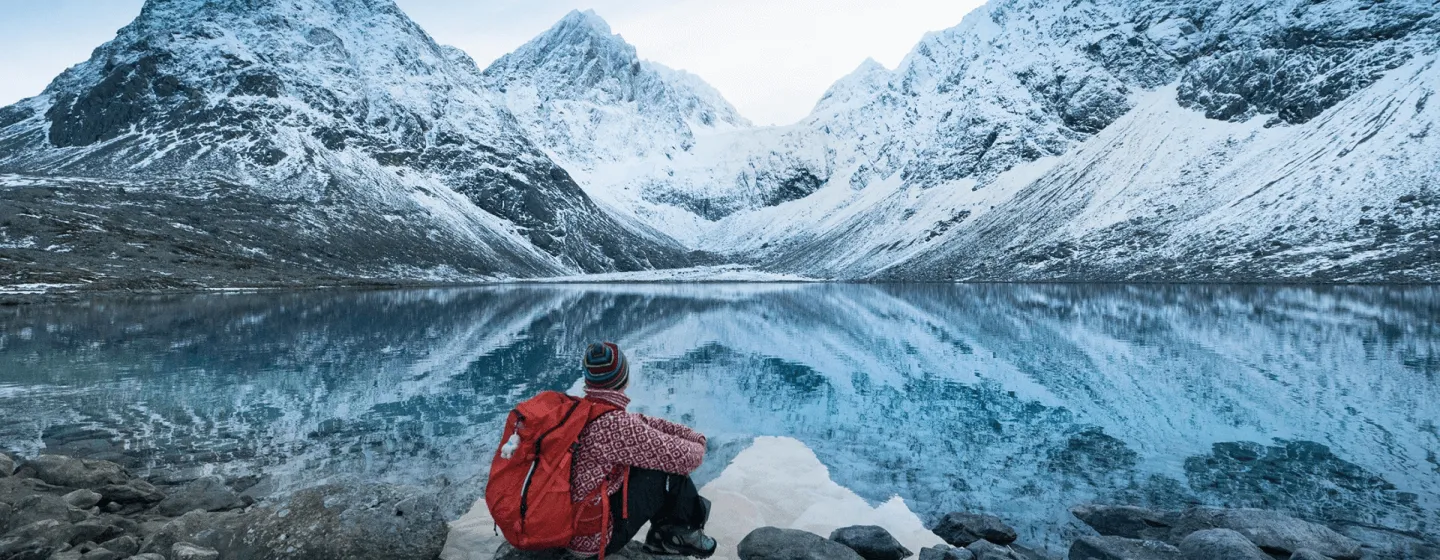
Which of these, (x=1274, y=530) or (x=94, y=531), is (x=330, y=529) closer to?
(x=94, y=531)

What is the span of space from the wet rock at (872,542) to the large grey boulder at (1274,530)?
14.2 ft

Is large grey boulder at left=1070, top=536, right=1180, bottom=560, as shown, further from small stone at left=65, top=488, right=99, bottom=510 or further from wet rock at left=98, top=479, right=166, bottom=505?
wet rock at left=98, top=479, right=166, bottom=505

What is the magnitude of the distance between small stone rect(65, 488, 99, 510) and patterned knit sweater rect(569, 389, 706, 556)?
7.65 m

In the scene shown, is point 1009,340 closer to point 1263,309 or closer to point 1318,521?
point 1318,521

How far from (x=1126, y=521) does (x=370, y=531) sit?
10.3m

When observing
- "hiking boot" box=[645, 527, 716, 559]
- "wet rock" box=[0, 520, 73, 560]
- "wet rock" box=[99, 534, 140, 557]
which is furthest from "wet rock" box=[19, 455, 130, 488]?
"hiking boot" box=[645, 527, 716, 559]

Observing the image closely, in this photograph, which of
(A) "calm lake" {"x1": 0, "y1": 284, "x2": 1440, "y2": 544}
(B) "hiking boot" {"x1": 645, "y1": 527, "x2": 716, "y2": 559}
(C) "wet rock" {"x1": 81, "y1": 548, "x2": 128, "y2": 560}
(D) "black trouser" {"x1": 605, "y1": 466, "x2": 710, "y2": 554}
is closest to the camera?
(D) "black trouser" {"x1": 605, "y1": 466, "x2": 710, "y2": 554}

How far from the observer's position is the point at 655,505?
7586mm

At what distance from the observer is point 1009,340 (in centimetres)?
3669

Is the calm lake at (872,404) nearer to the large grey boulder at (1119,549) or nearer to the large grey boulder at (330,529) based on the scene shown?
the large grey boulder at (1119,549)

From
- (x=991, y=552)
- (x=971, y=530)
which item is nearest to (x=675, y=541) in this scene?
(x=991, y=552)

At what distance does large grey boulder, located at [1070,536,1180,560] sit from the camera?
8.70m

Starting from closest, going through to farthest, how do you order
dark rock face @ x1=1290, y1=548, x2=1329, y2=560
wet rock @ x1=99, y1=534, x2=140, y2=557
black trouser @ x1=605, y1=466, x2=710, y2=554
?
black trouser @ x1=605, y1=466, x2=710, y2=554 → wet rock @ x1=99, y1=534, x2=140, y2=557 → dark rock face @ x1=1290, y1=548, x2=1329, y2=560

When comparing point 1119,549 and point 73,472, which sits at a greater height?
point 1119,549
